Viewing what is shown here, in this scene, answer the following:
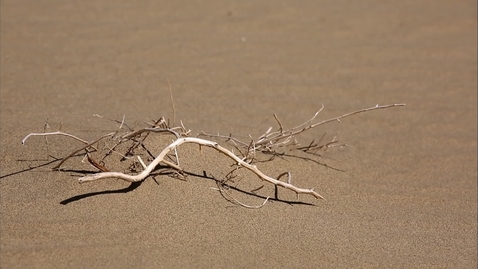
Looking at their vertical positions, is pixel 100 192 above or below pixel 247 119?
above

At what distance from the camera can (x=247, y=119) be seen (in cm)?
402

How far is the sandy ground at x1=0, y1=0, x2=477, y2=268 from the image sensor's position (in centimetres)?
251

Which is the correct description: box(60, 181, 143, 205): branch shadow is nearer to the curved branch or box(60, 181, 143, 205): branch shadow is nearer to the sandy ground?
the sandy ground

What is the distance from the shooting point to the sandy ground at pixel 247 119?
2.51 meters

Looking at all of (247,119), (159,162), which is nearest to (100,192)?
(159,162)

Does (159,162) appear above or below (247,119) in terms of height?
above

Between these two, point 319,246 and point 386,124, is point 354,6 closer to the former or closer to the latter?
point 386,124

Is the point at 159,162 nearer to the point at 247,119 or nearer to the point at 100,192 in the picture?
the point at 100,192

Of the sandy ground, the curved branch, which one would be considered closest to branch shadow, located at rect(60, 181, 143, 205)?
the sandy ground

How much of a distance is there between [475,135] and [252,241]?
222 centimetres

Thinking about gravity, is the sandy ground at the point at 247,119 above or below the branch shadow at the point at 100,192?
below

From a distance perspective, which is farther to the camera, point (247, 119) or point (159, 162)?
point (247, 119)

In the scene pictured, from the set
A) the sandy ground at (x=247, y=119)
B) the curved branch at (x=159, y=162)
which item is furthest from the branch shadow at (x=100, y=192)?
the curved branch at (x=159, y=162)

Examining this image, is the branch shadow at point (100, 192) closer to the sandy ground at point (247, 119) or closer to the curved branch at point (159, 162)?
the sandy ground at point (247, 119)
